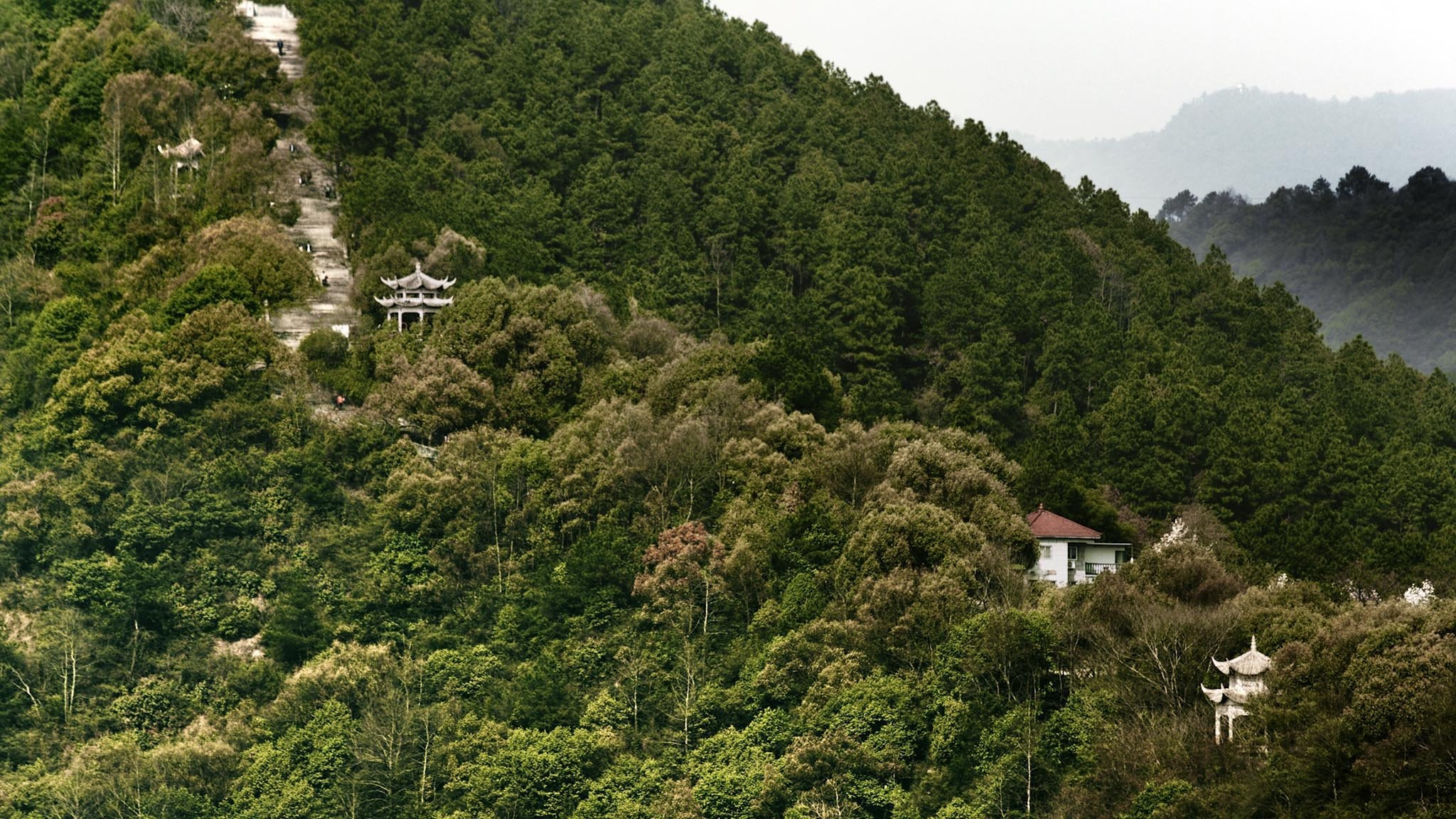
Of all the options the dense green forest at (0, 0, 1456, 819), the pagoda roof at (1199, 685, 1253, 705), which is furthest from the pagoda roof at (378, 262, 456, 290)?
the pagoda roof at (1199, 685, 1253, 705)

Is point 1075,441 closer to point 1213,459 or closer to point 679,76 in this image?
point 1213,459

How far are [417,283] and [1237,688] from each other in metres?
36.7

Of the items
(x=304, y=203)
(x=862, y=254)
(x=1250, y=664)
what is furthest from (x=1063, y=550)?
(x=304, y=203)

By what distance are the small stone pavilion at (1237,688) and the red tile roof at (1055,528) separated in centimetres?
1365

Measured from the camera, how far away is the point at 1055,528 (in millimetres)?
61219

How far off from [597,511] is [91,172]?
29.8 meters

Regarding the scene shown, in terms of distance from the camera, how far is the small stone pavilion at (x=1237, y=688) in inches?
1847

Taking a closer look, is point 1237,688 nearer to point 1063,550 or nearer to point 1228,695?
point 1228,695

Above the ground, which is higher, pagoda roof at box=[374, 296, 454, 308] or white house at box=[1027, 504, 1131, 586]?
pagoda roof at box=[374, 296, 454, 308]

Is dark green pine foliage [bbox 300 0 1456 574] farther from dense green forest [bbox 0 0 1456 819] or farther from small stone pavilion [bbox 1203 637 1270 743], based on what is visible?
small stone pavilion [bbox 1203 637 1270 743]

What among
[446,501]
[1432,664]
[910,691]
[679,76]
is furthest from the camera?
[679,76]

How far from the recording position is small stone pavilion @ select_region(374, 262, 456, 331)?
75.8 meters

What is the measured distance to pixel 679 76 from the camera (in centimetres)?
9788

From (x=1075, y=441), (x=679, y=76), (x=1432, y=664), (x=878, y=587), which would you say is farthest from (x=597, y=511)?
(x=679, y=76)
